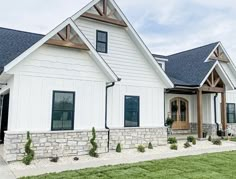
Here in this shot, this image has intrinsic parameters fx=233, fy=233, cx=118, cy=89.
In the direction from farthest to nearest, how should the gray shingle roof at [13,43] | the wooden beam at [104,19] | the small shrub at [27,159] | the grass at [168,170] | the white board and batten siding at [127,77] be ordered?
the white board and batten siding at [127,77], the wooden beam at [104,19], the gray shingle roof at [13,43], the small shrub at [27,159], the grass at [168,170]

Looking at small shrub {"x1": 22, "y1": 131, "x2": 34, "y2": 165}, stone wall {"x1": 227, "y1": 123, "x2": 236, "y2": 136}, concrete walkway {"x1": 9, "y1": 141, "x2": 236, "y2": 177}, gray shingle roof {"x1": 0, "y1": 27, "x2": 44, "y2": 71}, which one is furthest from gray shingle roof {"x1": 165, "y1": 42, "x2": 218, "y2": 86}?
small shrub {"x1": 22, "y1": 131, "x2": 34, "y2": 165}

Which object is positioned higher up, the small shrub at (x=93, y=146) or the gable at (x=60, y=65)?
the gable at (x=60, y=65)

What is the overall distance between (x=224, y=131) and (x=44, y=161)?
12.0 m

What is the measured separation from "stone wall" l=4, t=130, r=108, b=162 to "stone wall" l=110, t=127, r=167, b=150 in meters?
0.95

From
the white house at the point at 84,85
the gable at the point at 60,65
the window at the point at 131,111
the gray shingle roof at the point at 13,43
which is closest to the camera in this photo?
the white house at the point at 84,85

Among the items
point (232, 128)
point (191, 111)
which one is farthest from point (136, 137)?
point (232, 128)

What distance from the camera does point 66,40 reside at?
30.5 ft

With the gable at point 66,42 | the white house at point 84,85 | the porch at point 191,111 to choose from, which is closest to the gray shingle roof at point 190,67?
the white house at point 84,85

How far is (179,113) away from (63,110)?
10476 millimetres

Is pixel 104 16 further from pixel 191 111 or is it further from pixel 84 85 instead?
pixel 191 111

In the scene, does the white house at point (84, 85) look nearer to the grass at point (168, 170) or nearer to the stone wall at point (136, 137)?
the stone wall at point (136, 137)

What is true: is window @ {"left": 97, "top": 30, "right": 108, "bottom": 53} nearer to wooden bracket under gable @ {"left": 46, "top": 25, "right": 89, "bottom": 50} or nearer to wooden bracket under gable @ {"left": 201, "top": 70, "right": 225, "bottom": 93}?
wooden bracket under gable @ {"left": 46, "top": 25, "right": 89, "bottom": 50}

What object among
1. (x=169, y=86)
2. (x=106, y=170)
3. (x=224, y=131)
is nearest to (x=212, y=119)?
(x=224, y=131)

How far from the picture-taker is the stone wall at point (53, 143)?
26.9 feet
